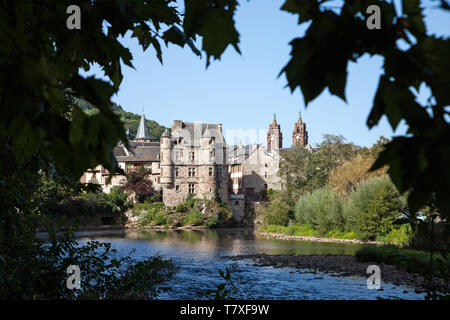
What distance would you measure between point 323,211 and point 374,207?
712cm

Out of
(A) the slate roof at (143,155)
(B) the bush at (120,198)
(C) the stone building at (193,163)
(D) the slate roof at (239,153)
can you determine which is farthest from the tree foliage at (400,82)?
(D) the slate roof at (239,153)

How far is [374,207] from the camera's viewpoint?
1331 inches

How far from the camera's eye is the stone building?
202 feet

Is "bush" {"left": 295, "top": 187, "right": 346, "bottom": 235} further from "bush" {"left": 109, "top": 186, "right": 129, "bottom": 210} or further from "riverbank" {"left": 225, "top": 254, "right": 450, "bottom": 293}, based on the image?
"bush" {"left": 109, "top": 186, "right": 129, "bottom": 210}

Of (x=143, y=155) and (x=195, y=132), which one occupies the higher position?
(x=195, y=132)

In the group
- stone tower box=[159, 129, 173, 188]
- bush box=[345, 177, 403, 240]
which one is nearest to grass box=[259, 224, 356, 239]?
bush box=[345, 177, 403, 240]

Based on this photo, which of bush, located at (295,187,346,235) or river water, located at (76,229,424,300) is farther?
bush, located at (295,187,346,235)

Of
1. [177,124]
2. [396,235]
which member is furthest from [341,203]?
[177,124]

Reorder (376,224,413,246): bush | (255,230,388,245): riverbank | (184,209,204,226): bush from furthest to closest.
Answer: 1. (184,209,204,226): bush
2. (255,230,388,245): riverbank
3. (376,224,413,246): bush

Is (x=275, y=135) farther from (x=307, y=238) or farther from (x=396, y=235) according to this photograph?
(x=396, y=235)

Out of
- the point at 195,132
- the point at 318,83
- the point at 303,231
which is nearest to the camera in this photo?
the point at 318,83

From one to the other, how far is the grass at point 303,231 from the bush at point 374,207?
8.03 ft

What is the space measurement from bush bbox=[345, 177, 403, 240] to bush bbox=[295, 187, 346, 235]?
302 cm

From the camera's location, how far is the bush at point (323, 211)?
1534 inches
